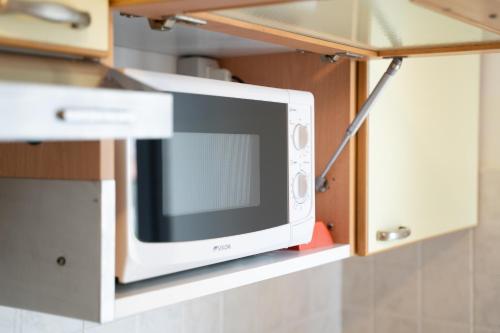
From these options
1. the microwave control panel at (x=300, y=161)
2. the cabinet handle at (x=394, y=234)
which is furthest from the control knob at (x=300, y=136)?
the cabinet handle at (x=394, y=234)

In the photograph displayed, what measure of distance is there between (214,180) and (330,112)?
40 cm

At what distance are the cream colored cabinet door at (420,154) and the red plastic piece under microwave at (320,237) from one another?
65 mm

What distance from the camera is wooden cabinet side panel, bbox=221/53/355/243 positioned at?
4.11ft

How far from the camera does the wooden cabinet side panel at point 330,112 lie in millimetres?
1252

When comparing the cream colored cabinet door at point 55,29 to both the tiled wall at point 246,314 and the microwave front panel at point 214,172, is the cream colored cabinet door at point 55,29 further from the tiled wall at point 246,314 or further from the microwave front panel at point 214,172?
the tiled wall at point 246,314

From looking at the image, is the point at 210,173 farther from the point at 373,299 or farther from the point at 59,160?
the point at 373,299

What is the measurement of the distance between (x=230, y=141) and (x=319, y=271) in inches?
40.2

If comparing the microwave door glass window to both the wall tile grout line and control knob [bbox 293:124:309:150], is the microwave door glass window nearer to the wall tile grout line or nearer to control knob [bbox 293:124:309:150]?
control knob [bbox 293:124:309:150]

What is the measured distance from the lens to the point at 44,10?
2.29 ft

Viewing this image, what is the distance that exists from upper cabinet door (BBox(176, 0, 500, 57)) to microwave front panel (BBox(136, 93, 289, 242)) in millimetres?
100

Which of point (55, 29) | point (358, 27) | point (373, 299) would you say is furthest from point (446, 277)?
point (55, 29)

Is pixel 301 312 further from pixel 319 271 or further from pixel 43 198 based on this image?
pixel 43 198

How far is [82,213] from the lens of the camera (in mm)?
789

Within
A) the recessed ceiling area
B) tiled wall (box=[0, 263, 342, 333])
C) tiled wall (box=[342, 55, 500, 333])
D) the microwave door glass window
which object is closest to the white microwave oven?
the microwave door glass window
